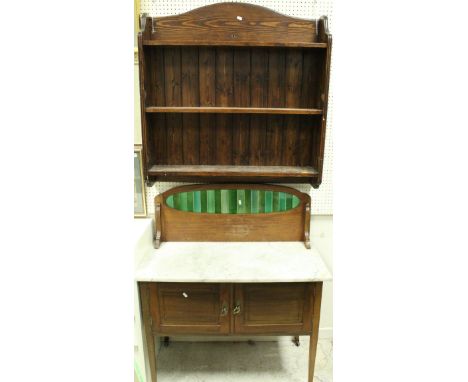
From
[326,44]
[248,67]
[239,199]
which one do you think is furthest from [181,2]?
[239,199]

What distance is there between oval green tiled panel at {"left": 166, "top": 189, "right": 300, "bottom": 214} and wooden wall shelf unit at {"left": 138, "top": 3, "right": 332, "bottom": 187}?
9cm

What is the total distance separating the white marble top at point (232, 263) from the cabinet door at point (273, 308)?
0.07 m

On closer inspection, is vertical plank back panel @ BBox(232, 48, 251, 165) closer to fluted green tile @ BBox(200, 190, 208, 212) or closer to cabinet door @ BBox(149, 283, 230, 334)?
fluted green tile @ BBox(200, 190, 208, 212)

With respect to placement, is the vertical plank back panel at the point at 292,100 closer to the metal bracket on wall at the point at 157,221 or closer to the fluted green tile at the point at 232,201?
the fluted green tile at the point at 232,201

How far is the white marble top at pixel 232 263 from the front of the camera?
1512 mm

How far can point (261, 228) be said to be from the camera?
192cm

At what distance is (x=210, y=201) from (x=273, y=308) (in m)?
0.68

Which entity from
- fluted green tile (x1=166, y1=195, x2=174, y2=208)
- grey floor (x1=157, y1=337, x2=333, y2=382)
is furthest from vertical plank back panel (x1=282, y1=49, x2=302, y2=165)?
grey floor (x1=157, y1=337, x2=333, y2=382)

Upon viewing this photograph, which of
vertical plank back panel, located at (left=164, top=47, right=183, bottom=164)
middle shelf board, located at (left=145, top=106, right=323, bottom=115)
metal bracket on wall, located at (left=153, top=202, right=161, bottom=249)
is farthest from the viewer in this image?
metal bracket on wall, located at (left=153, top=202, right=161, bottom=249)

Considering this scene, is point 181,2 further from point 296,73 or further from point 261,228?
point 261,228

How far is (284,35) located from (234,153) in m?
0.66

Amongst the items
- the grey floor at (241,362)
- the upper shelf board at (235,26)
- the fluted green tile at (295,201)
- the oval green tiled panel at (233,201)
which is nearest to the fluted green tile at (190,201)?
the oval green tiled panel at (233,201)

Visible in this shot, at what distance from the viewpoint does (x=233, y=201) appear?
193 centimetres

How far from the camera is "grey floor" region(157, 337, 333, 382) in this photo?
1.93 meters
